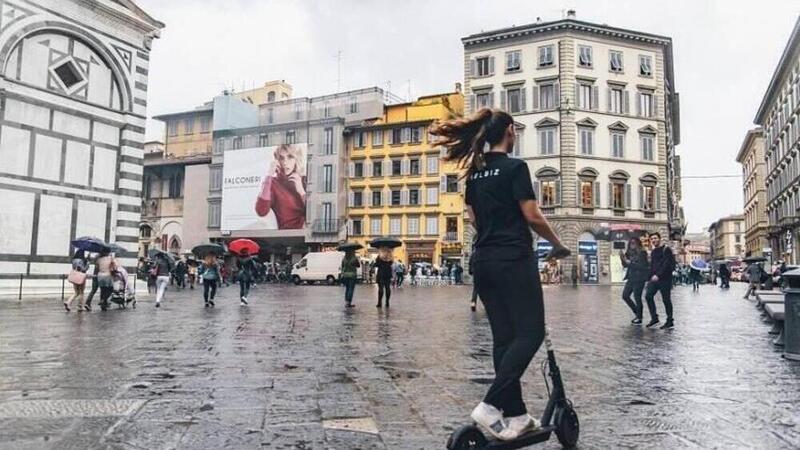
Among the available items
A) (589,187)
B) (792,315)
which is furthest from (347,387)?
(589,187)

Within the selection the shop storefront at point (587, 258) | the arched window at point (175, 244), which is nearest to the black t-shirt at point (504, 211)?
the shop storefront at point (587, 258)

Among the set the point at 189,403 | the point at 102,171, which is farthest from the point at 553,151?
the point at 189,403

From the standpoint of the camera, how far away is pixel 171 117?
2346 inches

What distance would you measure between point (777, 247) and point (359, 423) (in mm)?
61909

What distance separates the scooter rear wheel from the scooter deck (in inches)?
2.3

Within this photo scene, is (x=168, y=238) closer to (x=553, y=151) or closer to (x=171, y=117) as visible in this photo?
(x=171, y=117)

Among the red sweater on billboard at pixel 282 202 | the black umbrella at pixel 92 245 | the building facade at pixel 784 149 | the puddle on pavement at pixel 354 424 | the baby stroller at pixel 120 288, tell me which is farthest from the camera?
the red sweater on billboard at pixel 282 202

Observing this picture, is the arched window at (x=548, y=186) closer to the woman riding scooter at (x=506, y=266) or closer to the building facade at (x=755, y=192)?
the building facade at (x=755, y=192)

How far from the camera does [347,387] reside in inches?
194

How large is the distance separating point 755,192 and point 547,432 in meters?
82.2

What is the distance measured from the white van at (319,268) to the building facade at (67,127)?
76.5 feet

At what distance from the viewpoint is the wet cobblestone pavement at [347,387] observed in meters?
3.51

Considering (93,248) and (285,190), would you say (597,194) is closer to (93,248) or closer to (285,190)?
(285,190)

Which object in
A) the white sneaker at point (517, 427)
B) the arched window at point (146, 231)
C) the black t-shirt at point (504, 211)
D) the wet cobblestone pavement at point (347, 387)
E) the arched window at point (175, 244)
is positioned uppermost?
the arched window at point (146, 231)
